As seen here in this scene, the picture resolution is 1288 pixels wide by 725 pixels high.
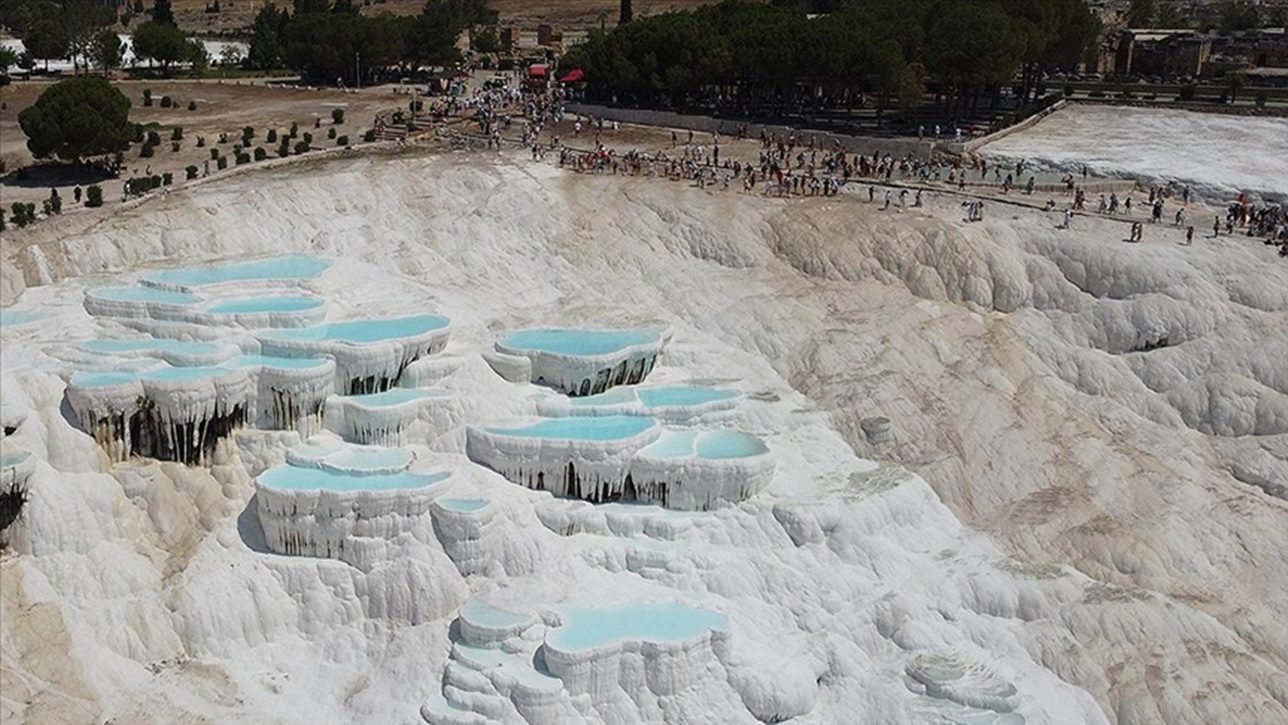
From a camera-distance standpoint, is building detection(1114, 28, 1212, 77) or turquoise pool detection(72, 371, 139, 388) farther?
building detection(1114, 28, 1212, 77)

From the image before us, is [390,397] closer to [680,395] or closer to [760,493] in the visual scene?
[680,395]

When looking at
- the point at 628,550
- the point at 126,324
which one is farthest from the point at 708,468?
the point at 126,324

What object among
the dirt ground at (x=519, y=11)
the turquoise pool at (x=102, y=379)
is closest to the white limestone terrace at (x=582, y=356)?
the turquoise pool at (x=102, y=379)

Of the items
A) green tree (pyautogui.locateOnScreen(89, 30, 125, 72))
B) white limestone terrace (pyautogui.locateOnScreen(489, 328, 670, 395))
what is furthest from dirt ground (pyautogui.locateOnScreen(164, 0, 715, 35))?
white limestone terrace (pyautogui.locateOnScreen(489, 328, 670, 395))

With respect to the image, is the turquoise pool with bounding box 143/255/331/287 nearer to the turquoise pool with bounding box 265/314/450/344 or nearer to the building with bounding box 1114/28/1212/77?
the turquoise pool with bounding box 265/314/450/344

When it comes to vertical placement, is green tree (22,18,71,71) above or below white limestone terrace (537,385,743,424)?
above

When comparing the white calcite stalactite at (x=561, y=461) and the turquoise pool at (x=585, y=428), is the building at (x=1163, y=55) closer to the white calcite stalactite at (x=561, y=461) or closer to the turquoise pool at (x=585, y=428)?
the turquoise pool at (x=585, y=428)
